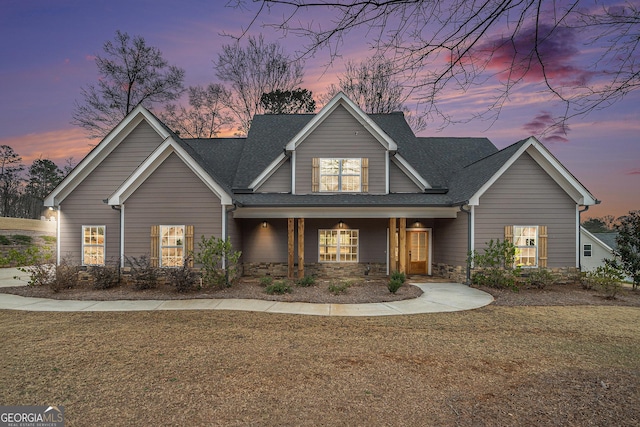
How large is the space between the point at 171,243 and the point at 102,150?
195 inches

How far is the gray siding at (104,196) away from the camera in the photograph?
1271cm

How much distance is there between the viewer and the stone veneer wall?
14502 millimetres

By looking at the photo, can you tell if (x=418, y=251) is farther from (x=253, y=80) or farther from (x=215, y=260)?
(x=253, y=80)

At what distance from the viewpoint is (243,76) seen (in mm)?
24953

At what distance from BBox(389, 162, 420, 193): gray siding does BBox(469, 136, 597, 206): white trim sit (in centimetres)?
288

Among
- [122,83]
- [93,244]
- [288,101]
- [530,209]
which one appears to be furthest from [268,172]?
[122,83]

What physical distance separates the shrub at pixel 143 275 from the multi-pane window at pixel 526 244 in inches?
526

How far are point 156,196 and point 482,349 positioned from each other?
11257mm

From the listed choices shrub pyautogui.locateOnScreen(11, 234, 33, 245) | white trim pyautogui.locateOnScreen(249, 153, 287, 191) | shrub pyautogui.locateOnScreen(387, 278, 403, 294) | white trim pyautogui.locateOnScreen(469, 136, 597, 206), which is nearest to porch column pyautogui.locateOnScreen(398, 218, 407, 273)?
white trim pyautogui.locateOnScreen(469, 136, 597, 206)

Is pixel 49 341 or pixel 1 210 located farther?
pixel 1 210

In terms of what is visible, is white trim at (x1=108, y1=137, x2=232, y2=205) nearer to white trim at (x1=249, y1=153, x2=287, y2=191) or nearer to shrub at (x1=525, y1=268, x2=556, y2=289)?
white trim at (x1=249, y1=153, x2=287, y2=191)

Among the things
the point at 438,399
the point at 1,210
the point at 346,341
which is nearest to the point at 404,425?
the point at 438,399

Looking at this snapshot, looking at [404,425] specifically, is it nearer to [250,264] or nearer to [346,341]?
[346,341]

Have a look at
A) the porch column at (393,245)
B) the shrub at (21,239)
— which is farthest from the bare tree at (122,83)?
the porch column at (393,245)
